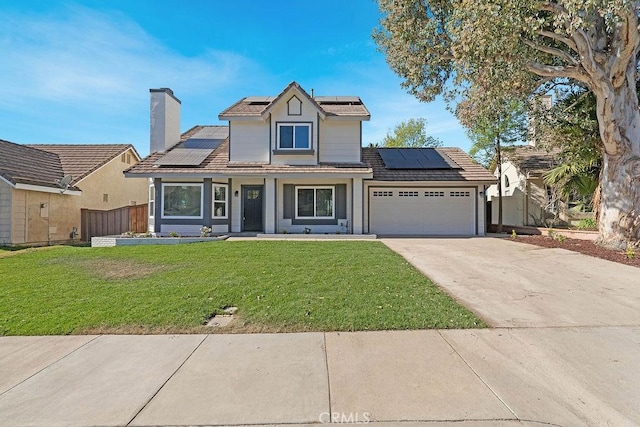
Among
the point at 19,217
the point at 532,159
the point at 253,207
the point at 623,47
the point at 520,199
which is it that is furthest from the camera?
the point at 520,199

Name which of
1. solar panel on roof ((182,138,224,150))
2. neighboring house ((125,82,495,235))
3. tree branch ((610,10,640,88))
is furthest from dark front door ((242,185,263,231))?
tree branch ((610,10,640,88))

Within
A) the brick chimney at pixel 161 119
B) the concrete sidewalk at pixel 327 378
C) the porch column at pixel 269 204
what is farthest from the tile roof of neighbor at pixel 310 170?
the concrete sidewalk at pixel 327 378

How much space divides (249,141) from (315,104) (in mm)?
3607

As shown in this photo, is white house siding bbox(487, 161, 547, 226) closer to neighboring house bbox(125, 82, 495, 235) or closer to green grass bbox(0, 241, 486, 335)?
neighboring house bbox(125, 82, 495, 235)

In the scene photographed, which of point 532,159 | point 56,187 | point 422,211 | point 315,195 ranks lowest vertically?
point 422,211

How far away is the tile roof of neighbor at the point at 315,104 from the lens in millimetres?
14885

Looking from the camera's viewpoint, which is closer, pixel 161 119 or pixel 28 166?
pixel 28 166

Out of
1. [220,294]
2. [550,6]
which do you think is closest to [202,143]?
[220,294]

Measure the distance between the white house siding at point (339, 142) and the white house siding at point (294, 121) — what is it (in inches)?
21.1

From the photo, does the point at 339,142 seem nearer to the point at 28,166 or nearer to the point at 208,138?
the point at 208,138

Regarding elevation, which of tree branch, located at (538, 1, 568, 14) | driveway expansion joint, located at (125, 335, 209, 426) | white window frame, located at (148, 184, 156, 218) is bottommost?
driveway expansion joint, located at (125, 335, 209, 426)

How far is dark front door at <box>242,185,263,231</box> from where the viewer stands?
15281 mm

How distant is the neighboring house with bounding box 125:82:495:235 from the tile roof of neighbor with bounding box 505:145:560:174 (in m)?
4.54

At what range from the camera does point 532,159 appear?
19109 millimetres
